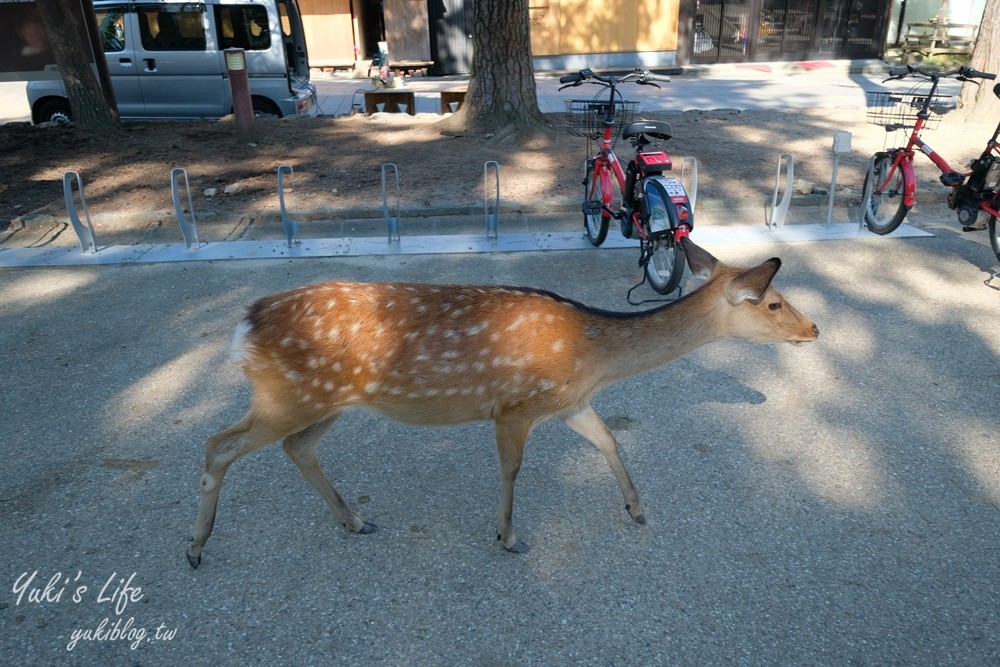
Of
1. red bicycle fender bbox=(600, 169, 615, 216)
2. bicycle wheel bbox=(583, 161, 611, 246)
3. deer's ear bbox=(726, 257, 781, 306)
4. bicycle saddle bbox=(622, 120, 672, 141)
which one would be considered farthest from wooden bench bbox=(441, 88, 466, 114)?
deer's ear bbox=(726, 257, 781, 306)

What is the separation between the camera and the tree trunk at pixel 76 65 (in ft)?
36.9

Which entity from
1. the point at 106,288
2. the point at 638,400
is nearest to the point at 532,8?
the point at 106,288

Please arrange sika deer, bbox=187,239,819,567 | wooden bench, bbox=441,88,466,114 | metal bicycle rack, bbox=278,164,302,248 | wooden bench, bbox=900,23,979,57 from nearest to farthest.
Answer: sika deer, bbox=187,239,819,567, metal bicycle rack, bbox=278,164,302,248, wooden bench, bbox=441,88,466,114, wooden bench, bbox=900,23,979,57

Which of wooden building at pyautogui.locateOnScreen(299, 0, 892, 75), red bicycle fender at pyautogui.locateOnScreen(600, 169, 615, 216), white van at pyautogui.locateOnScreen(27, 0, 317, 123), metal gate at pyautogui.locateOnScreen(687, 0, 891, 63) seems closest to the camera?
red bicycle fender at pyautogui.locateOnScreen(600, 169, 615, 216)

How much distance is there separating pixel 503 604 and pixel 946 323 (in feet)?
16.0

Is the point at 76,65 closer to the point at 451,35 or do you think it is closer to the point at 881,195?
the point at 451,35

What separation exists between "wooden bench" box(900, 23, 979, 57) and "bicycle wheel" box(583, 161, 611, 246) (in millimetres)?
18228

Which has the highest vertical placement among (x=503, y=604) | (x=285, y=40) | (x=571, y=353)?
(x=285, y=40)

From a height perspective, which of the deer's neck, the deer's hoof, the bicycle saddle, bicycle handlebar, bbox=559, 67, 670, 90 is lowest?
the deer's hoof

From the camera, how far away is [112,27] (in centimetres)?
1351

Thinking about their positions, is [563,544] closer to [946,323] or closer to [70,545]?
[70,545]

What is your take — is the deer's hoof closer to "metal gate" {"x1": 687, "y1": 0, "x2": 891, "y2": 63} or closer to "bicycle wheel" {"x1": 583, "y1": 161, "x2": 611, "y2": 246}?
"bicycle wheel" {"x1": 583, "y1": 161, "x2": 611, "y2": 246}

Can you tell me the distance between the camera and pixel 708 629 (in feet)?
11.1

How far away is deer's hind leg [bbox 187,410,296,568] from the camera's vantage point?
3.62 meters
